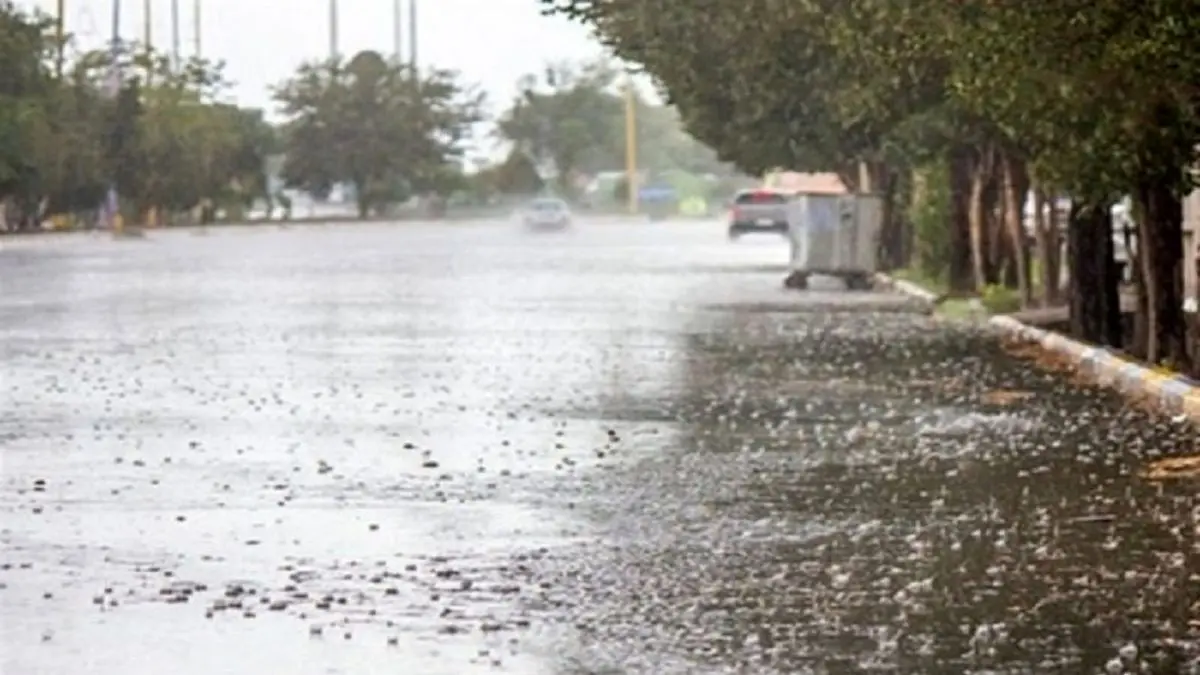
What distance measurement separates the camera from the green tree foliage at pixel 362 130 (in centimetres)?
13400

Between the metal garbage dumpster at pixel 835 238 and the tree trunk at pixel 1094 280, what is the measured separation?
18.0 meters

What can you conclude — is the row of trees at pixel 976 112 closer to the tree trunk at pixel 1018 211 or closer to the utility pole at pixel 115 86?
the tree trunk at pixel 1018 211

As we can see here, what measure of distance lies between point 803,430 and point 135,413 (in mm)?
4756

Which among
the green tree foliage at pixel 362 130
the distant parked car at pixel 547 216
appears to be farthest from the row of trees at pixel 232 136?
the distant parked car at pixel 547 216

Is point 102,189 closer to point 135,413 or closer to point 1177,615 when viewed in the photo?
point 135,413

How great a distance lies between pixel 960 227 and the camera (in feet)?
146

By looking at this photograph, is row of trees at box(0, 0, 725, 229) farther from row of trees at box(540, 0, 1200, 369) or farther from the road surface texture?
the road surface texture

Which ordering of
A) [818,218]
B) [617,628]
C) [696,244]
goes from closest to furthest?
1. [617,628]
2. [818,218]
3. [696,244]

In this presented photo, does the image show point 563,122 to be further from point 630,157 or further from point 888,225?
point 888,225

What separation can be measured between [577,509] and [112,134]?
91716 millimetres

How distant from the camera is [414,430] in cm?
2028

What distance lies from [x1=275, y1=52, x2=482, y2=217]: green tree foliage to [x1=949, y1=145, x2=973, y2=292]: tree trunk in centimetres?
9019

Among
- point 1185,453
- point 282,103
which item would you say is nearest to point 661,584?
point 1185,453

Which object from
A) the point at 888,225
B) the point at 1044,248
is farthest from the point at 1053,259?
the point at 888,225
